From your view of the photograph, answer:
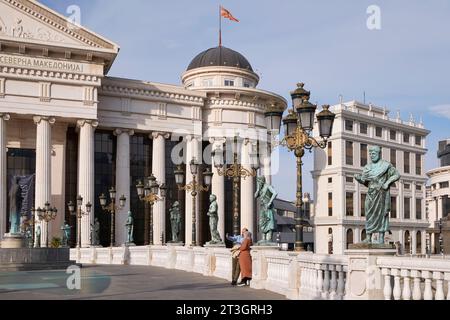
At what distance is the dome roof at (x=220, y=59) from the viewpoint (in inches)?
2702

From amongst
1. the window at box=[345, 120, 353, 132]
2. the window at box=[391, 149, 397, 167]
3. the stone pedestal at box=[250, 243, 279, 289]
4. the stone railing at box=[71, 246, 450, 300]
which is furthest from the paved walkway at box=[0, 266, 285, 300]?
the window at box=[391, 149, 397, 167]

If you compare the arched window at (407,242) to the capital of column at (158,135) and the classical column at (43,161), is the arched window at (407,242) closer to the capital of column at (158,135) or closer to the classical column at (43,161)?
the capital of column at (158,135)

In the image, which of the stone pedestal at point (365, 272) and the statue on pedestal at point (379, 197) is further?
the statue on pedestal at point (379, 197)

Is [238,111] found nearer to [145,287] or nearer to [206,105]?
[206,105]

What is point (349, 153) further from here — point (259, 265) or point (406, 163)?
point (259, 265)

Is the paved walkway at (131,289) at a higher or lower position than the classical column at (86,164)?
lower

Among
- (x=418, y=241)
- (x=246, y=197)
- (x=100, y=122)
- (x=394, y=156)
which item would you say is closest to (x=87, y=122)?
(x=100, y=122)

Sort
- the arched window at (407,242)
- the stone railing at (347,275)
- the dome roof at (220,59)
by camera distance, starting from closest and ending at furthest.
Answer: the stone railing at (347,275) < the dome roof at (220,59) < the arched window at (407,242)

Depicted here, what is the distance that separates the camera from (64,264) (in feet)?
97.2

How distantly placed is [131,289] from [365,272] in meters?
8.34

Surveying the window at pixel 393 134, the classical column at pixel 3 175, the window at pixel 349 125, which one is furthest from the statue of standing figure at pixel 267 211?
the window at pixel 393 134

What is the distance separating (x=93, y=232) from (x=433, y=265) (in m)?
40.6

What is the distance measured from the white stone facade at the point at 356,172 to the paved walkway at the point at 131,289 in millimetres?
55641

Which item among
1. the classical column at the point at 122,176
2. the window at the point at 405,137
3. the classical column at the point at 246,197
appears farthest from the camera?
the window at the point at 405,137
